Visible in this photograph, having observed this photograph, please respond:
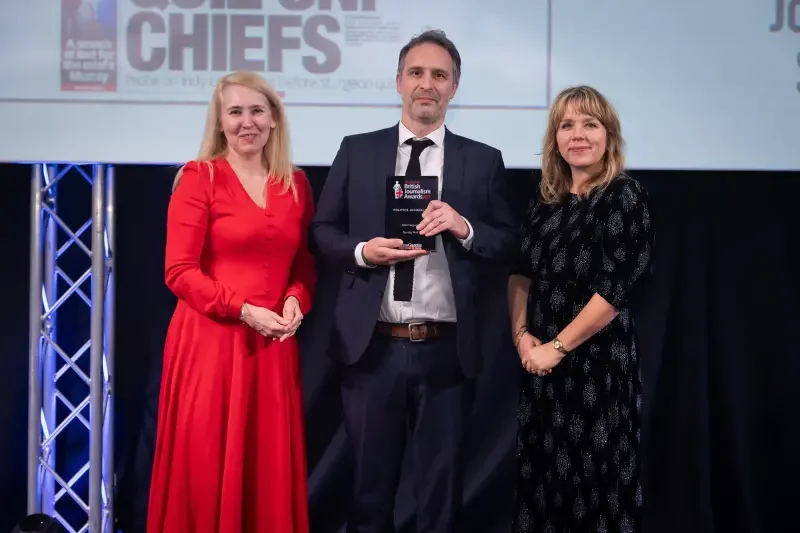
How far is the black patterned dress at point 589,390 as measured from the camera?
220 centimetres

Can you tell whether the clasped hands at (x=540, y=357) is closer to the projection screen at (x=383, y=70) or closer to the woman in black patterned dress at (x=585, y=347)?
the woman in black patterned dress at (x=585, y=347)

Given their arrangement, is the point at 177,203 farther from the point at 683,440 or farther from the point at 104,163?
the point at 683,440

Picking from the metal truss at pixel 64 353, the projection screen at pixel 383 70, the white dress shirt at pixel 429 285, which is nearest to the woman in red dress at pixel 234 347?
the white dress shirt at pixel 429 285

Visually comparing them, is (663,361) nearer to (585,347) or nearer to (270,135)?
(585,347)

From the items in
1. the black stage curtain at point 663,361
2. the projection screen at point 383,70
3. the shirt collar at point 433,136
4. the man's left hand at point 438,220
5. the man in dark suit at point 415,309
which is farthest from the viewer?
the black stage curtain at point 663,361

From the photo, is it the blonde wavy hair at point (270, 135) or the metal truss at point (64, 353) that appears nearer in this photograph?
the blonde wavy hair at point (270, 135)

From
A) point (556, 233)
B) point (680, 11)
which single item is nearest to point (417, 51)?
point (556, 233)

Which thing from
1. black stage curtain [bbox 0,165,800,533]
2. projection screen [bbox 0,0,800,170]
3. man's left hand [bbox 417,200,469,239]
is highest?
projection screen [bbox 0,0,800,170]

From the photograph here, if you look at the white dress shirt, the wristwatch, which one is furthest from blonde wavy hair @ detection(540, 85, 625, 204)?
Result: the wristwatch

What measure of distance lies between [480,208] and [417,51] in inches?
21.1

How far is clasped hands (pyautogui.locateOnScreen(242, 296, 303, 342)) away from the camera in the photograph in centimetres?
229

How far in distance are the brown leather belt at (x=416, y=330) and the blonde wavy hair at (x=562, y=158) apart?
1.73 feet

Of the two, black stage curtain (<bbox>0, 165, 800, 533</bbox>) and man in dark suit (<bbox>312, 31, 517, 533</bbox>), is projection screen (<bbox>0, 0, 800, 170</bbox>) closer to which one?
black stage curtain (<bbox>0, 165, 800, 533</bbox>)

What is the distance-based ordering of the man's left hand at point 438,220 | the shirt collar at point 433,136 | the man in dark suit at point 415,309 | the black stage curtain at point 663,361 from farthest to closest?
the black stage curtain at point 663,361 < the shirt collar at point 433,136 < the man in dark suit at point 415,309 < the man's left hand at point 438,220
